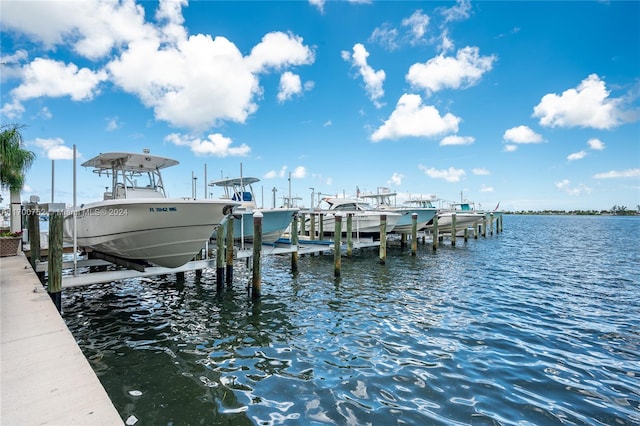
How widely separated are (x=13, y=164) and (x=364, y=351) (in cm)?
1531

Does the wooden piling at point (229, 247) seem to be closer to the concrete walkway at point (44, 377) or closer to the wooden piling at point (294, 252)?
the wooden piling at point (294, 252)

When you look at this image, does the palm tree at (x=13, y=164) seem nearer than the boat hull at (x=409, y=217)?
Yes

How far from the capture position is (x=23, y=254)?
11.3 metres

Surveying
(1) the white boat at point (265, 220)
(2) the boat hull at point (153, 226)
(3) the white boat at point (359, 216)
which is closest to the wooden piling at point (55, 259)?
(2) the boat hull at point (153, 226)

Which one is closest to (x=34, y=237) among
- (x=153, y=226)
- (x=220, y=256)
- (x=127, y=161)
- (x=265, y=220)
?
(x=127, y=161)

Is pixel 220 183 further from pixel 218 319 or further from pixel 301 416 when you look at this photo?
pixel 301 416

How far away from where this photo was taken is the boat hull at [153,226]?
24.4 feet

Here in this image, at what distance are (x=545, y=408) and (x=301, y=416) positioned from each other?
10.3 feet

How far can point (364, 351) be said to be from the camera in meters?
5.98

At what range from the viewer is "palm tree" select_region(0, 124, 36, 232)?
42.2 ft

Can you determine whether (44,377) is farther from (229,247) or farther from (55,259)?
(229,247)

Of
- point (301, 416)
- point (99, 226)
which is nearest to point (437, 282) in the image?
point (301, 416)

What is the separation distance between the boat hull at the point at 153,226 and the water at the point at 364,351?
1478 mm

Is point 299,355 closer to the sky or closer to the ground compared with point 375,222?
closer to the ground
